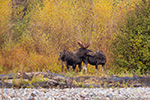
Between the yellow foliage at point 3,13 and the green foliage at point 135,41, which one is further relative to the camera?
the yellow foliage at point 3,13

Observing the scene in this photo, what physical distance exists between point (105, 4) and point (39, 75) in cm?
846

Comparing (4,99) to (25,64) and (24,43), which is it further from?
(24,43)

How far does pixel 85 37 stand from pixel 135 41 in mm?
3528

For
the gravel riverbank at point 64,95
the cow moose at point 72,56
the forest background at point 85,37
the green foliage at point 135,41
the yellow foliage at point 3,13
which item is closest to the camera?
the gravel riverbank at point 64,95

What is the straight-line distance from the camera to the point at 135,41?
503 inches

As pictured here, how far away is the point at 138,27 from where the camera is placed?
42.5 feet

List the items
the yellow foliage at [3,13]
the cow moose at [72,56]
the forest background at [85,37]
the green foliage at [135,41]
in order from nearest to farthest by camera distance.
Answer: the cow moose at [72,56] < the green foliage at [135,41] < the forest background at [85,37] < the yellow foliage at [3,13]

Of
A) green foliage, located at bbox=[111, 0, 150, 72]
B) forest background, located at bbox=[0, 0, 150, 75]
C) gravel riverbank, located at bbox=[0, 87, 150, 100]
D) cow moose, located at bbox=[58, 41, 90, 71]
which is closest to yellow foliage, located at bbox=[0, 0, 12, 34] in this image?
forest background, located at bbox=[0, 0, 150, 75]

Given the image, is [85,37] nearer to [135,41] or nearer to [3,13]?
[135,41]

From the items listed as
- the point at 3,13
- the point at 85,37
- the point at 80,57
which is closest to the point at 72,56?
the point at 80,57

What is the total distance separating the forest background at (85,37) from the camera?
12.9 metres

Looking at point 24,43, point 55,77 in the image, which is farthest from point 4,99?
point 24,43

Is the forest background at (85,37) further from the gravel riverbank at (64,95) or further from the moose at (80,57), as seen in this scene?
the gravel riverbank at (64,95)

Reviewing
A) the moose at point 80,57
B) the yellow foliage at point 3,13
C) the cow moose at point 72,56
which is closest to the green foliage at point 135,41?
the moose at point 80,57
